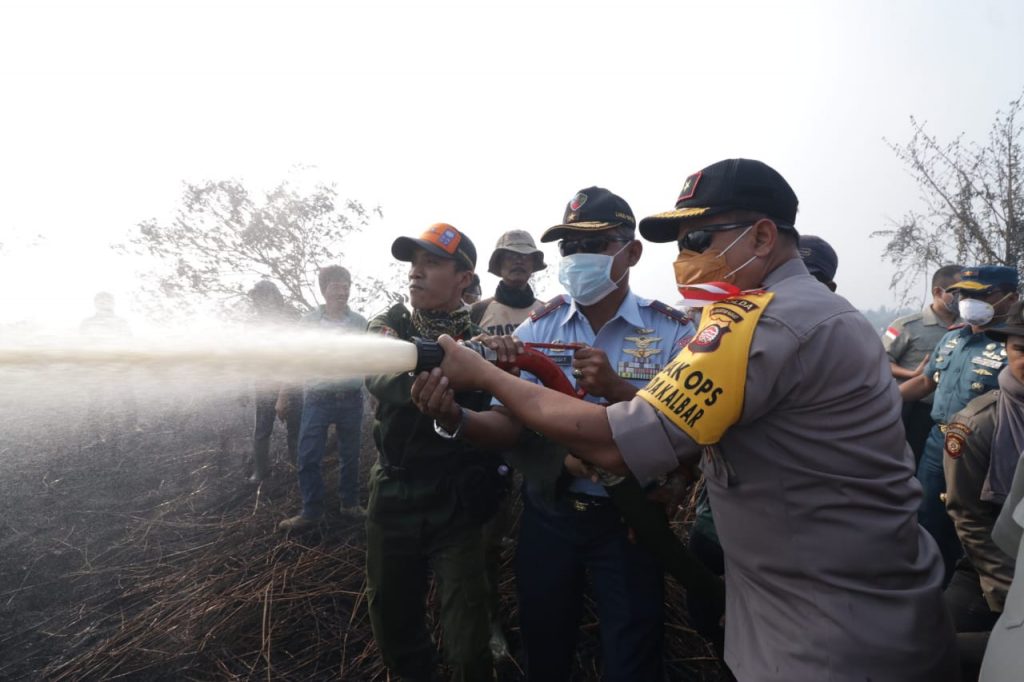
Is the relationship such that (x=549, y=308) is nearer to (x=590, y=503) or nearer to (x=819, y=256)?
(x=590, y=503)

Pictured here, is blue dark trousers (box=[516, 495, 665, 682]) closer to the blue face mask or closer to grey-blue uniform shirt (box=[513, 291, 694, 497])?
grey-blue uniform shirt (box=[513, 291, 694, 497])

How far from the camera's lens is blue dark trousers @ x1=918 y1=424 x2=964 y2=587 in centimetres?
416

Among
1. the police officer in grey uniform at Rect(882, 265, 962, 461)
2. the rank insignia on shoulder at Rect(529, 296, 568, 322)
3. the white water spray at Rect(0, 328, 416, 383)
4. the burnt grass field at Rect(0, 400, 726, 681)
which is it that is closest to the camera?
the white water spray at Rect(0, 328, 416, 383)

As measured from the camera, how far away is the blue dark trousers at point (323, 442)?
567cm

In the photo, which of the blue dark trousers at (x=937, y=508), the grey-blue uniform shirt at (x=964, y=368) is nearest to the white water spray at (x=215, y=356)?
the blue dark trousers at (x=937, y=508)

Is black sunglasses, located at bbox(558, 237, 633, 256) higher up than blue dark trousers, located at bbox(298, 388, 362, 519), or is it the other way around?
black sunglasses, located at bbox(558, 237, 633, 256)

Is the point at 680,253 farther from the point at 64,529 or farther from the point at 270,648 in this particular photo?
the point at 64,529

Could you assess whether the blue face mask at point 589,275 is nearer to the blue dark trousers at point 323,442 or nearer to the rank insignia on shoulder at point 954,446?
the rank insignia on shoulder at point 954,446

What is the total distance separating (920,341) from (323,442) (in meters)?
6.90

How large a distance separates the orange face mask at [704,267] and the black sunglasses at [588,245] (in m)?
1.10

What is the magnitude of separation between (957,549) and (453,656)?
418cm

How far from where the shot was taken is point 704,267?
1.95 m

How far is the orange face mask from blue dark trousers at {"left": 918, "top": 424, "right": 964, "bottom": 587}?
3.45 metres

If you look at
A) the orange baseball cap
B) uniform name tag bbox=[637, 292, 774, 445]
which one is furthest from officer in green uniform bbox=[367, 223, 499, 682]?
uniform name tag bbox=[637, 292, 774, 445]
